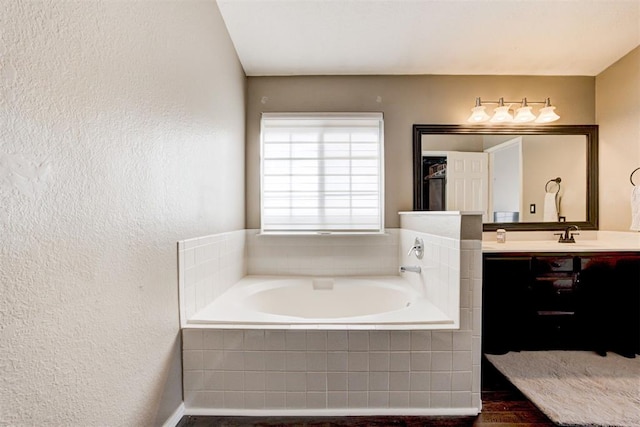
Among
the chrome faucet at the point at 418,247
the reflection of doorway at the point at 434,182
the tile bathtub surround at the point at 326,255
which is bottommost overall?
the tile bathtub surround at the point at 326,255

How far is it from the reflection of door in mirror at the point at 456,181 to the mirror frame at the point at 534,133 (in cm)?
8

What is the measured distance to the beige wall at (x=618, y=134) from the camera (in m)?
2.17

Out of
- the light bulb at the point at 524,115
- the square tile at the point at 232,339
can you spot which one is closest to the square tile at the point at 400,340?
the square tile at the point at 232,339

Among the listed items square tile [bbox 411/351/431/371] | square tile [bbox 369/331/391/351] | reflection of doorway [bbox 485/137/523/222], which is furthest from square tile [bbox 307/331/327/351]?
reflection of doorway [bbox 485/137/523/222]

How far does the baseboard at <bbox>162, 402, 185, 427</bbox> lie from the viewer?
1.26 meters

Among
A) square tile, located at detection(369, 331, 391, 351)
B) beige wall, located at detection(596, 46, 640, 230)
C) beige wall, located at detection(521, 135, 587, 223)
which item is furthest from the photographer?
beige wall, located at detection(521, 135, 587, 223)

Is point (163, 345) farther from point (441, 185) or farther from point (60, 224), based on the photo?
point (441, 185)

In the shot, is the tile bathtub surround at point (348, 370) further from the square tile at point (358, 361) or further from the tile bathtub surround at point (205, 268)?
the tile bathtub surround at point (205, 268)

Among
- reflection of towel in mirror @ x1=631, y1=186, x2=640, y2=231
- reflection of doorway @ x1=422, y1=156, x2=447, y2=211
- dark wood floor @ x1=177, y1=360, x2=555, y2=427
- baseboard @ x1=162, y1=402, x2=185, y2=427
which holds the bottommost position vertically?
dark wood floor @ x1=177, y1=360, x2=555, y2=427

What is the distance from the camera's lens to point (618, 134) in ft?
7.52

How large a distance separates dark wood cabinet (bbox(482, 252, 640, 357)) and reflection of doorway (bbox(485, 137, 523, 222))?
0.61 m

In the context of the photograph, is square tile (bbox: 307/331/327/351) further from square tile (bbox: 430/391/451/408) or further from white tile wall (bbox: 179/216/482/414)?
square tile (bbox: 430/391/451/408)

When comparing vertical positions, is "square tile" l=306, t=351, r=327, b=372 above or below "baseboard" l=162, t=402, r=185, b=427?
above

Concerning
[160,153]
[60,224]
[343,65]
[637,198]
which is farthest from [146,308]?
[637,198]
